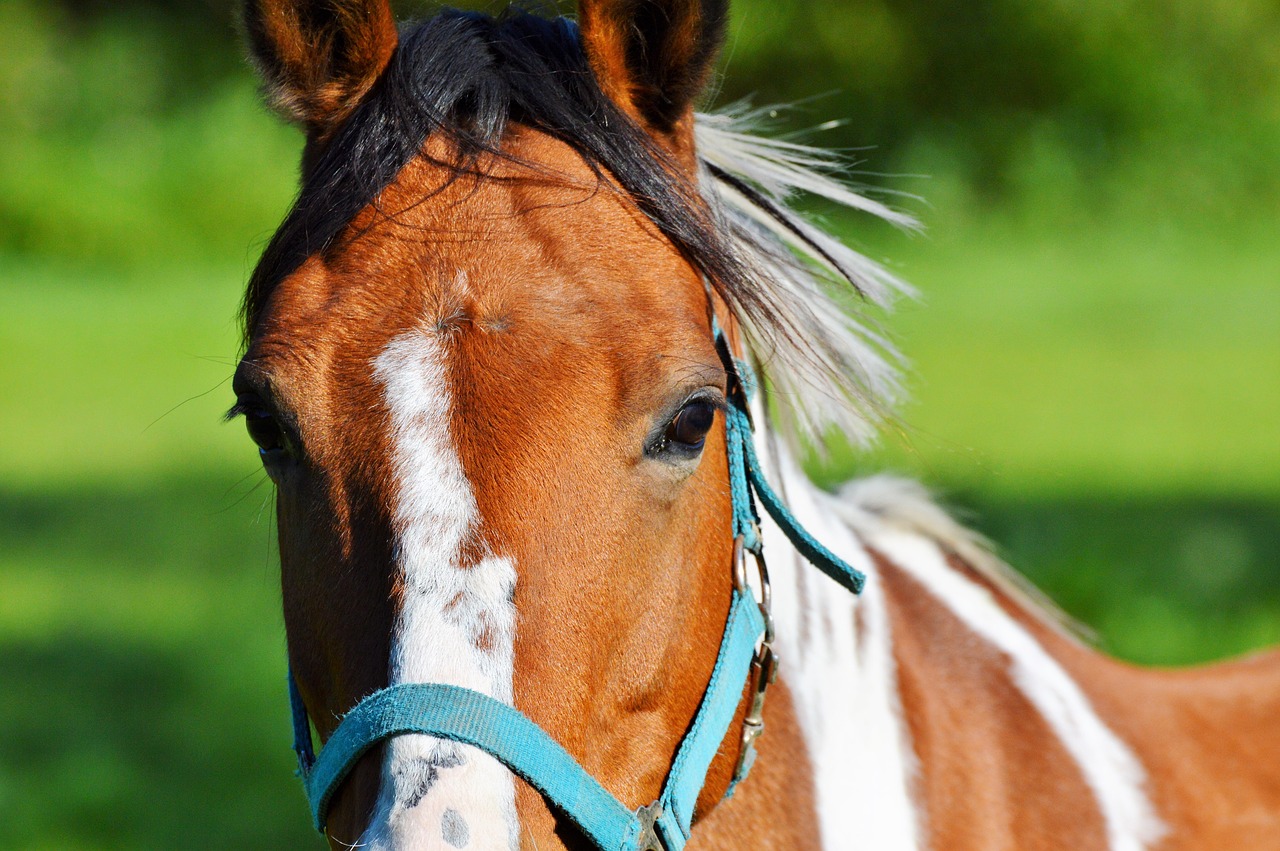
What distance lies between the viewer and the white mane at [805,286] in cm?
173

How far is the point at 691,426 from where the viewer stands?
57.2 inches

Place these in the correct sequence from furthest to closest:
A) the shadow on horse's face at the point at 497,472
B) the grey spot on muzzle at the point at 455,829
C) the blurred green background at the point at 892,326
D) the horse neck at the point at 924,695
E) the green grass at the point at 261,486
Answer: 1. the blurred green background at the point at 892,326
2. the green grass at the point at 261,486
3. the horse neck at the point at 924,695
4. the shadow on horse's face at the point at 497,472
5. the grey spot on muzzle at the point at 455,829

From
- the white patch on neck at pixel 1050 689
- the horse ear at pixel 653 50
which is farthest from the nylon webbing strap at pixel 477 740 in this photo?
the white patch on neck at pixel 1050 689

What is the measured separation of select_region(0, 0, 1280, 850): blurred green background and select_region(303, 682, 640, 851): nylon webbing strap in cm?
73

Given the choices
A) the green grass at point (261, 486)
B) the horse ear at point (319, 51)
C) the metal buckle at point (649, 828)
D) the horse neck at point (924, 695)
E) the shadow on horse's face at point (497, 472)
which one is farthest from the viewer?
the green grass at point (261, 486)

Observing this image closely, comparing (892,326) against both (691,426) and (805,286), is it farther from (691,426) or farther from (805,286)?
(691,426)

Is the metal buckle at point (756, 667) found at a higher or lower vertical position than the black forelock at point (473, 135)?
lower

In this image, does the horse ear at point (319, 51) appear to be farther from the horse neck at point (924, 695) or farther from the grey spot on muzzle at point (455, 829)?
the grey spot on muzzle at point (455, 829)

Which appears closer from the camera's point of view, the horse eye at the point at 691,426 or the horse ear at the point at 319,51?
the horse eye at the point at 691,426

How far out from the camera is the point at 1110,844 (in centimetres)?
195

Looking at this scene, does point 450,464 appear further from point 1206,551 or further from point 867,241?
point 867,241

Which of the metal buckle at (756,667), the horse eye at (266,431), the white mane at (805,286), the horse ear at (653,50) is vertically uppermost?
the horse ear at (653,50)

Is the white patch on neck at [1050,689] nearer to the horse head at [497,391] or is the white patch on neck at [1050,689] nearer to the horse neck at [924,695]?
the horse neck at [924,695]

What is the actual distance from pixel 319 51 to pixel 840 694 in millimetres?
1175
